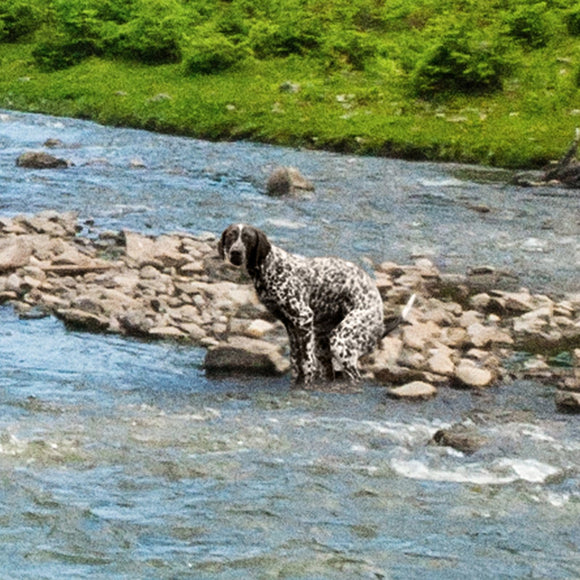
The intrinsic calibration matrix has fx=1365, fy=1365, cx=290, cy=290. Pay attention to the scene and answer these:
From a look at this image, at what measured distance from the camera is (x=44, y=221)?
19.9 meters

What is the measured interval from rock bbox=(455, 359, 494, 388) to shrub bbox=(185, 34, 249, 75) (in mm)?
24659

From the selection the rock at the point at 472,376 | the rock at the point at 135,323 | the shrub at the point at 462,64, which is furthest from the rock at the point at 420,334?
the shrub at the point at 462,64

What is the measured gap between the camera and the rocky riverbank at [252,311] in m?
13.1

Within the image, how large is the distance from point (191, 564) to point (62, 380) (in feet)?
14.8

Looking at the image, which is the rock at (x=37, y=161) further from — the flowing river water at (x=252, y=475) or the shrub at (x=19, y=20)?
the shrub at (x=19, y=20)

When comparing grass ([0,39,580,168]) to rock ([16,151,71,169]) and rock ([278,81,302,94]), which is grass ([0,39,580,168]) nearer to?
rock ([278,81,302,94])

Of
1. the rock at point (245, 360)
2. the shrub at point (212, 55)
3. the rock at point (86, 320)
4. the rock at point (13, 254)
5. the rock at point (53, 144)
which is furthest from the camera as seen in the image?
the shrub at point (212, 55)

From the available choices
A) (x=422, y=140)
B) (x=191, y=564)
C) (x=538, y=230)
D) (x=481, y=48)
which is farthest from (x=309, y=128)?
(x=191, y=564)

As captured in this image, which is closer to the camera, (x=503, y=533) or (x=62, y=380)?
(x=503, y=533)

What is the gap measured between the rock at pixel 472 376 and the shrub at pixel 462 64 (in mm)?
20457

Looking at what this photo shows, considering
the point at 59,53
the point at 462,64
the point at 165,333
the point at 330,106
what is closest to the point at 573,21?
the point at 462,64

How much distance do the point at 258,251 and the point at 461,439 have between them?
2904 millimetres

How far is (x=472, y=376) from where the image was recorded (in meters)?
12.9

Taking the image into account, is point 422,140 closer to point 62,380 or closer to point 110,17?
point 110,17
